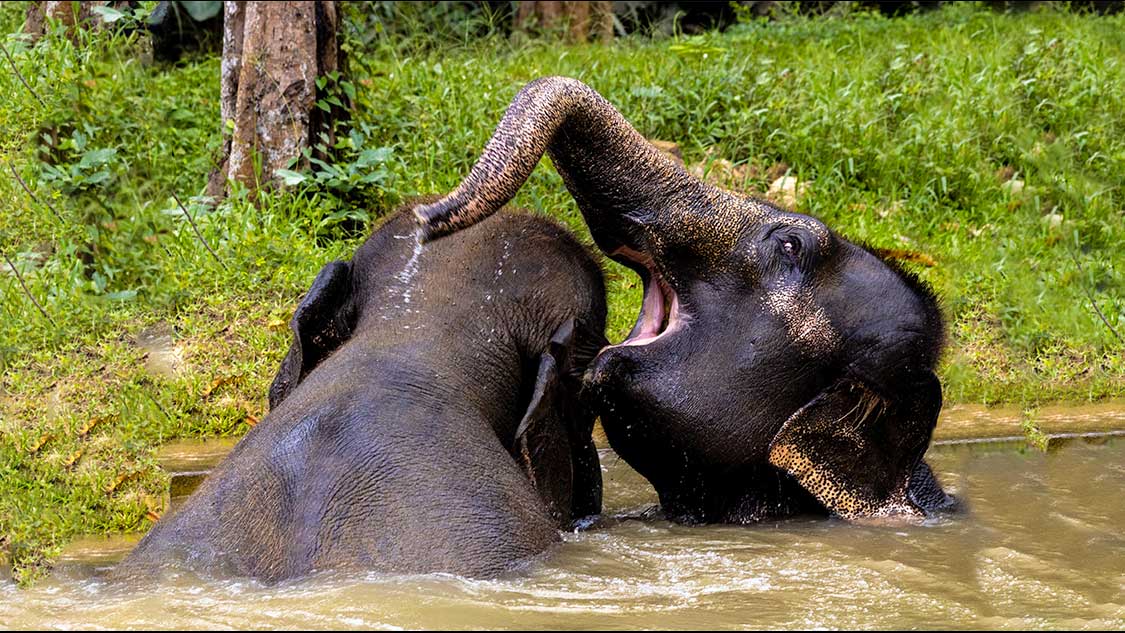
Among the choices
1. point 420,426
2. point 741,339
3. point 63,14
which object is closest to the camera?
point 420,426

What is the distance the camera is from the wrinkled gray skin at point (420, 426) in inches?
132

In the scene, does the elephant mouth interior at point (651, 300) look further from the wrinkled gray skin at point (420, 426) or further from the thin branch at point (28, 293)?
the thin branch at point (28, 293)

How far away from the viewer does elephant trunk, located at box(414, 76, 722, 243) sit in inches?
143

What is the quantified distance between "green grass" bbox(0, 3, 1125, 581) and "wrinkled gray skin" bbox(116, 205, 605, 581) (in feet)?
2.73

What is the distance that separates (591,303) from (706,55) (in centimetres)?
433

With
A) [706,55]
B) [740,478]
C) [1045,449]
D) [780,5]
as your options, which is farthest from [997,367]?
[780,5]

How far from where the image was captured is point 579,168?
3.99m

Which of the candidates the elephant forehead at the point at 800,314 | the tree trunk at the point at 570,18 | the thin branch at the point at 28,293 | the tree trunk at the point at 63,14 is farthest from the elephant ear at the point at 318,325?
the tree trunk at the point at 570,18

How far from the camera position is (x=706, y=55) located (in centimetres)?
813

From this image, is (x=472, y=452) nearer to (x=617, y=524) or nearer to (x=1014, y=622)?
(x=617, y=524)

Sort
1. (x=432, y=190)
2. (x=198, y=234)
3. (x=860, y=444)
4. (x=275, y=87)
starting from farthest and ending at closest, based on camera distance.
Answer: (x=432, y=190) → (x=275, y=87) → (x=198, y=234) → (x=860, y=444)

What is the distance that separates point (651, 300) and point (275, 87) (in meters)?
2.70

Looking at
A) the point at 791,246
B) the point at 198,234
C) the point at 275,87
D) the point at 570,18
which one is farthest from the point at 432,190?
the point at 570,18

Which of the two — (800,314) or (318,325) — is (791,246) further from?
(318,325)
